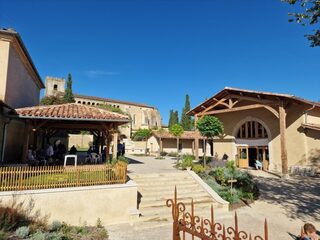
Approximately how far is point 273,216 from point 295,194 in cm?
377

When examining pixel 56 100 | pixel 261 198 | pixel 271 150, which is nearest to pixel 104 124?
pixel 261 198

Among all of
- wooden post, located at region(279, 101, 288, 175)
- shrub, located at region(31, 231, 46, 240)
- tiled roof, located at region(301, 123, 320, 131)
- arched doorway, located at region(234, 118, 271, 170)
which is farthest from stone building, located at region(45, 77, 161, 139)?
shrub, located at region(31, 231, 46, 240)

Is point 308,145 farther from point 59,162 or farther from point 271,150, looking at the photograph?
point 59,162

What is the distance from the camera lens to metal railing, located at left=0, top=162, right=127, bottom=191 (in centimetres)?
715

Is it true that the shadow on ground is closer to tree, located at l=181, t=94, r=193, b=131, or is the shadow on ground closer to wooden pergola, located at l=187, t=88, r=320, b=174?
wooden pergola, located at l=187, t=88, r=320, b=174

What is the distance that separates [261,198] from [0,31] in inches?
563

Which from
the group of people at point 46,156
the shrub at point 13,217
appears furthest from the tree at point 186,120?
the shrub at point 13,217

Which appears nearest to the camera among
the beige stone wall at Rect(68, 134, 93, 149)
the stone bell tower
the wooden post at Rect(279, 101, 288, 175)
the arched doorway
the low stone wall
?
the low stone wall

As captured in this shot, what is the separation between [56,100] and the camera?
36.8 meters

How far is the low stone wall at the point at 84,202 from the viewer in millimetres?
7121

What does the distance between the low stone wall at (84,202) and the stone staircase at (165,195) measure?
0.78 metres

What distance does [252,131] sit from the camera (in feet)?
66.3

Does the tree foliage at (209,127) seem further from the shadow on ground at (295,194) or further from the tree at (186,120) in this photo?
the tree at (186,120)

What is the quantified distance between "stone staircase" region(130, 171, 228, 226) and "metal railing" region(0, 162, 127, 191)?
1517mm
